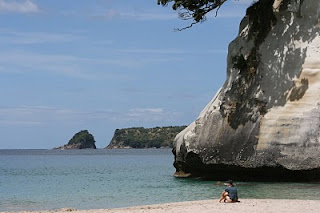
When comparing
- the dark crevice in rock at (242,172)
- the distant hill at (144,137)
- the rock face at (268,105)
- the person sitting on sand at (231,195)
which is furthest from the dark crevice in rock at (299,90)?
the distant hill at (144,137)

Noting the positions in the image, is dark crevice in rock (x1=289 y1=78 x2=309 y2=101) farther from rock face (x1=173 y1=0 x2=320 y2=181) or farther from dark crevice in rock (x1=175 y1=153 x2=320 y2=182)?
dark crevice in rock (x1=175 y1=153 x2=320 y2=182)

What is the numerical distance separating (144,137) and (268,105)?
145 meters

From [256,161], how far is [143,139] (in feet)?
475

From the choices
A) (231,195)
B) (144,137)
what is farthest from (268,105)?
(144,137)

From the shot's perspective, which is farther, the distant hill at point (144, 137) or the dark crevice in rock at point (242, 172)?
the distant hill at point (144, 137)

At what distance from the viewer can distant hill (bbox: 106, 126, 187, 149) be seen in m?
161

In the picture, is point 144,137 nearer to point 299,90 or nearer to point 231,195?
point 299,90

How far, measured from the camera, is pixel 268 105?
3084cm

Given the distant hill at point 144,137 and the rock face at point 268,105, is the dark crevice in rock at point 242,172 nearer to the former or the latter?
Result: the rock face at point 268,105

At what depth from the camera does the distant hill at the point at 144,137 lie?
161375mm

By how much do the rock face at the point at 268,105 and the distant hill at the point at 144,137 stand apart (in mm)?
119873

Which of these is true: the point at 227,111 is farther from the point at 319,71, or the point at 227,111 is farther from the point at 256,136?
the point at 319,71

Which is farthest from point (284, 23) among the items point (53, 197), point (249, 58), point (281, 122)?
point (53, 197)

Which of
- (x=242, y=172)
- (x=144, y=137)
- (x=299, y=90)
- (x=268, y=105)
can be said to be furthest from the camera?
(x=144, y=137)
